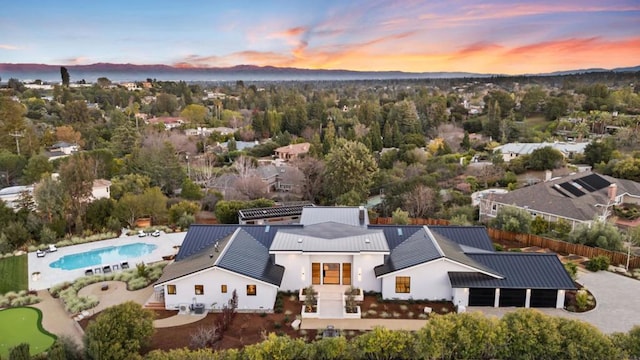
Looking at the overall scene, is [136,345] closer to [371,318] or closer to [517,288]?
[371,318]

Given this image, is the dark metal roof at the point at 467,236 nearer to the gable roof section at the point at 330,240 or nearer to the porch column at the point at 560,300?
the gable roof section at the point at 330,240

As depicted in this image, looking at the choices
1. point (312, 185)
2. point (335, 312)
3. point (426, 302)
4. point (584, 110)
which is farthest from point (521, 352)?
point (584, 110)

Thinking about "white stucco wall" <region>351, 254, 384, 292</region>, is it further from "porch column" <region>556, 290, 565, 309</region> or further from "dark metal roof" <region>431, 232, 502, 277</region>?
"porch column" <region>556, 290, 565, 309</region>

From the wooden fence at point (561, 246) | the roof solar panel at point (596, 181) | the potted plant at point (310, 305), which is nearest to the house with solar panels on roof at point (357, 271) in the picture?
the potted plant at point (310, 305)

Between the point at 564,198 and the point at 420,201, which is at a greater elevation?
the point at 564,198

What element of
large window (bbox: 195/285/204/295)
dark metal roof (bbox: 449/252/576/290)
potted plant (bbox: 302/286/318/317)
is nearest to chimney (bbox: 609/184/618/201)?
dark metal roof (bbox: 449/252/576/290)

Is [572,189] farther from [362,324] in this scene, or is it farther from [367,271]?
[362,324]

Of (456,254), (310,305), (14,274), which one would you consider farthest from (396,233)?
(14,274)
